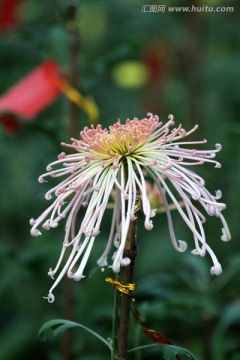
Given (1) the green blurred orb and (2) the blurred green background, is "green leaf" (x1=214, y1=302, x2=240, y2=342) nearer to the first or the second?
(2) the blurred green background

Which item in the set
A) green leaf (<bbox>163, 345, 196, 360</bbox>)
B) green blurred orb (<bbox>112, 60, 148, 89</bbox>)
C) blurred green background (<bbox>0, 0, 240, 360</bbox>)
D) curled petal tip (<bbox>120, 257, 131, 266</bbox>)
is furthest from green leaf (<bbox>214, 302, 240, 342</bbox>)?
green blurred orb (<bbox>112, 60, 148, 89</bbox>)

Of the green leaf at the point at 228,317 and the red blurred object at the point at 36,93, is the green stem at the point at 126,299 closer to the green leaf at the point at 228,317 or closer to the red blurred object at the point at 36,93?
the green leaf at the point at 228,317

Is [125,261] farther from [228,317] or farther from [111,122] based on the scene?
[111,122]

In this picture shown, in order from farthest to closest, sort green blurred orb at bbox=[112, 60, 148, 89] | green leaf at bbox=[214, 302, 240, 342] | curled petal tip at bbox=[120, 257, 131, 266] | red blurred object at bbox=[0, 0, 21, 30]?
green blurred orb at bbox=[112, 60, 148, 89]
red blurred object at bbox=[0, 0, 21, 30]
green leaf at bbox=[214, 302, 240, 342]
curled petal tip at bbox=[120, 257, 131, 266]

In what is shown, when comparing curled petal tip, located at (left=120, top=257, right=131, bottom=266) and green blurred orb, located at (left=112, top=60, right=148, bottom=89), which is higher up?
green blurred orb, located at (left=112, top=60, right=148, bottom=89)

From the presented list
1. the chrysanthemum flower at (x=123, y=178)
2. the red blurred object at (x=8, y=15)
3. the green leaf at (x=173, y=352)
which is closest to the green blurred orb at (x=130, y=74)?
the red blurred object at (x=8, y=15)

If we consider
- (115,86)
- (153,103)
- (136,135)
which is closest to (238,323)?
(136,135)

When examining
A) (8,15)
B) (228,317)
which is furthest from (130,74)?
(228,317)
